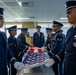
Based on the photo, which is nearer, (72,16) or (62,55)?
(72,16)

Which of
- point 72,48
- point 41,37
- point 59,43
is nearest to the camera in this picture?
point 72,48

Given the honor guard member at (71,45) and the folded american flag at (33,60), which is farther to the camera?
the folded american flag at (33,60)

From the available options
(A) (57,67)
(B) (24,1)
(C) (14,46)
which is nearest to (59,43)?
(A) (57,67)

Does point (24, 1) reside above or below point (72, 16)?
above

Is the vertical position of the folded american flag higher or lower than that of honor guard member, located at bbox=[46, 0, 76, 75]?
lower

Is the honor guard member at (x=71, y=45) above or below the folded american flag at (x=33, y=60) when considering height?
above

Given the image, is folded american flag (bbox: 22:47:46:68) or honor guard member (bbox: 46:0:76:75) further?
folded american flag (bbox: 22:47:46:68)

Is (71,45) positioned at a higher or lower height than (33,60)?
higher

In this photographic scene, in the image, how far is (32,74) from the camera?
7.52 feet

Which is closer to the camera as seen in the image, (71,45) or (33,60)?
(71,45)

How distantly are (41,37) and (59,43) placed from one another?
157 inches

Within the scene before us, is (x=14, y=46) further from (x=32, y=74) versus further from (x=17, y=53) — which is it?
(x=32, y=74)

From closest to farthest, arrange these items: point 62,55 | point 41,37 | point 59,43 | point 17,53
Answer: point 62,55, point 59,43, point 17,53, point 41,37

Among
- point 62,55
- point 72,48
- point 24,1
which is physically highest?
point 24,1
